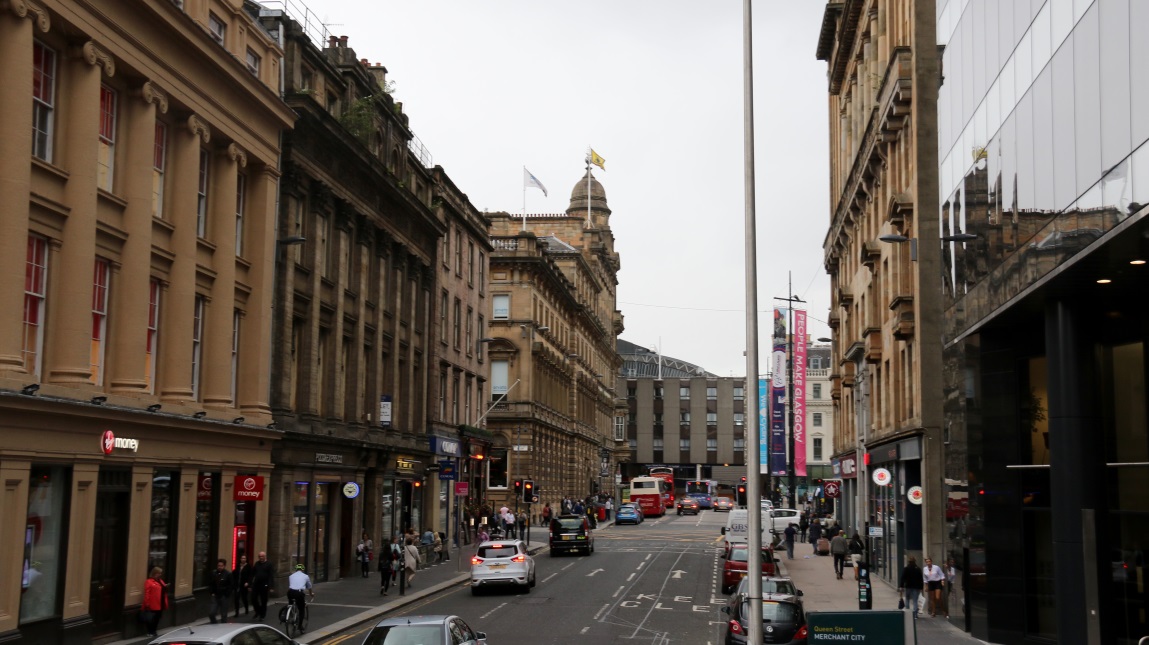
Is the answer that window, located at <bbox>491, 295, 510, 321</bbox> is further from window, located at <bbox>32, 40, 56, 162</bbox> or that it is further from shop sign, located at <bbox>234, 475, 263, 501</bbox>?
window, located at <bbox>32, 40, 56, 162</bbox>

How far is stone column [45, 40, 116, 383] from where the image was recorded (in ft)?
76.5

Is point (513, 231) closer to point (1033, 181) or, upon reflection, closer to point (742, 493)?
point (742, 493)

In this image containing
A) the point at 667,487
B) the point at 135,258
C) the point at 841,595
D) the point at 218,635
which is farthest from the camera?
the point at 667,487

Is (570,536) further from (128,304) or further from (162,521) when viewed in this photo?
(128,304)

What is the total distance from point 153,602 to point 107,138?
9.76 metres

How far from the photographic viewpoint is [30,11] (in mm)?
22047

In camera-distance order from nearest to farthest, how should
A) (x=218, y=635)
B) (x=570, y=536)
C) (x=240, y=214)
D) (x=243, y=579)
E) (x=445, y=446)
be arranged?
(x=218, y=635) < (x=243, y=579) < (x=240, y=214) < (x=570, y=536) < (x=445, y=446)

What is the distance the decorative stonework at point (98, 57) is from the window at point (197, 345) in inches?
274

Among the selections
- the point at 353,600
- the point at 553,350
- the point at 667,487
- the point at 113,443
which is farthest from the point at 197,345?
the point at 667,487

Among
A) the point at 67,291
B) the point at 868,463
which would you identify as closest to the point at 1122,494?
the point at 67,291

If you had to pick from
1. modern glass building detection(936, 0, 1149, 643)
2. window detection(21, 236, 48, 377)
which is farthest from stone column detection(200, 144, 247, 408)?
modern glass building detection(936, 0, 1149, 643)

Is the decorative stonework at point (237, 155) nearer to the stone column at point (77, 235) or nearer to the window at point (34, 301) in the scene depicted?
the stone column at point (77, 235)

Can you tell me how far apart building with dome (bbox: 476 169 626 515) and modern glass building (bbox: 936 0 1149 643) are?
32926 millimetres

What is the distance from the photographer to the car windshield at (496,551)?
36250 millimetres
